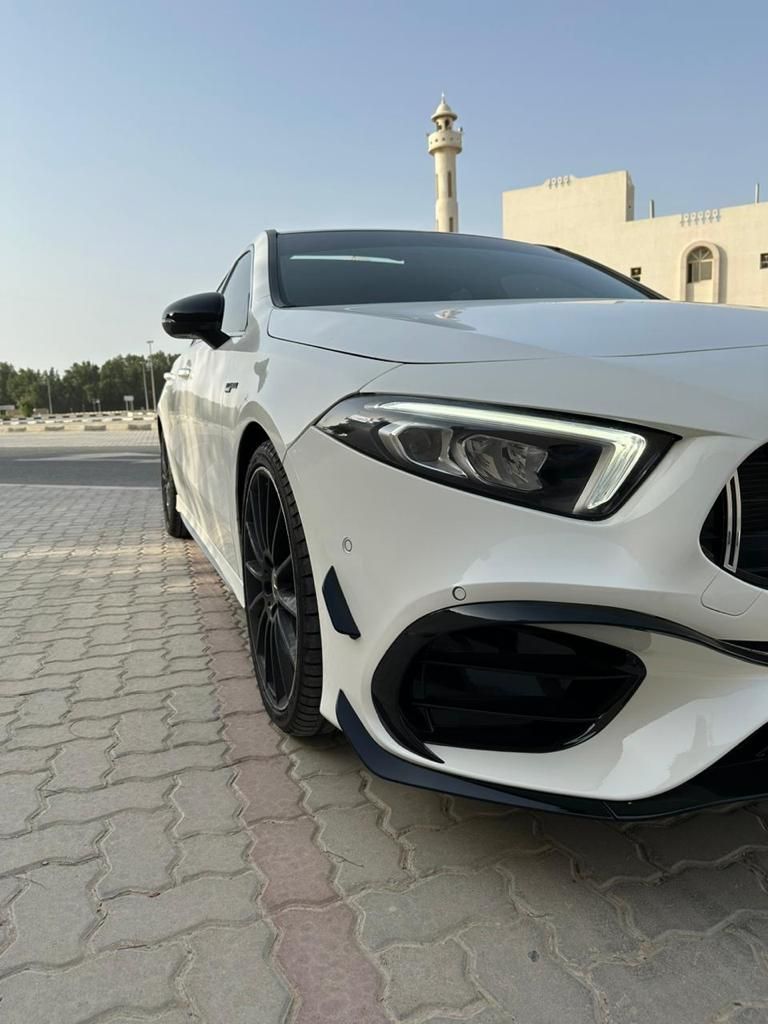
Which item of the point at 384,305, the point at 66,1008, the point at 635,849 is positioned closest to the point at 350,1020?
the point at 66,1008

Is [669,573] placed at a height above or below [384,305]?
below

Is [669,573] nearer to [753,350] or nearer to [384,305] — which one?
[753,350]

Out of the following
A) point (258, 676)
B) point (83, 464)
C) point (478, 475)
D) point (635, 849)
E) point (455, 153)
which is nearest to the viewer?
point (478, 475)

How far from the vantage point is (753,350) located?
57.2 inches

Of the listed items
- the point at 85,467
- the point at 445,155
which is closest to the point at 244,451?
the point at 85,467

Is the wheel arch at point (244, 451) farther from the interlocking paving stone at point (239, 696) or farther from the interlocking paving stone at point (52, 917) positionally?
the interlocking paving stone at point (52, 917)

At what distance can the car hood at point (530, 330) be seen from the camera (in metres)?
1.51

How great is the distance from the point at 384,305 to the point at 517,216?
58039 millimetres

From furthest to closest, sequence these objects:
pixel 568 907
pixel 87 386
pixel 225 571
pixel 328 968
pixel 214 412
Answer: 1. pixel 87 386
2. pixel 225 571
3. pixel 214 412
4. pixel 568 907
5. pixel 328 968

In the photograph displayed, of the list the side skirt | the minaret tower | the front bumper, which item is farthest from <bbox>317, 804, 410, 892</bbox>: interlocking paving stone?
the minaret tower

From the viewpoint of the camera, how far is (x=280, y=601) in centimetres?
220

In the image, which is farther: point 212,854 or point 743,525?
point 212,854

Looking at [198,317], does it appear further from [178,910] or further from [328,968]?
[328,968]

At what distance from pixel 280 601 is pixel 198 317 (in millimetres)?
1112
